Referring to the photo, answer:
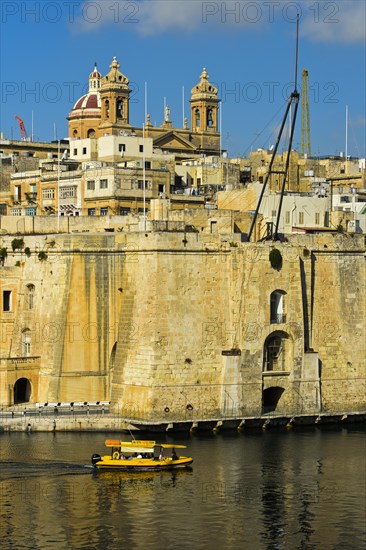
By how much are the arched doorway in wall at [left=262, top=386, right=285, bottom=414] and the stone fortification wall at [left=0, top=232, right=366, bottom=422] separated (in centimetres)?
9

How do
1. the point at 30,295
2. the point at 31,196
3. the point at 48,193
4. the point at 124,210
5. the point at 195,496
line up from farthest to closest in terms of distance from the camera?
the point at 31,196, the point at 48,193, the point at 124,210, the point at 30,295, the point at 195,496

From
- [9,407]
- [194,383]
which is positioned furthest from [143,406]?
[9,407]

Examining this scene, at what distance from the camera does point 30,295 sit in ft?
214

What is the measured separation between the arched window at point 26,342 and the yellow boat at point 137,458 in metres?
11.1

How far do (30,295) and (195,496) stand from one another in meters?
17.9

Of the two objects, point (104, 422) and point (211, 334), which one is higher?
point (211, 334)

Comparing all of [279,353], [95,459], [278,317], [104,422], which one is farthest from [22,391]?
[95,459]

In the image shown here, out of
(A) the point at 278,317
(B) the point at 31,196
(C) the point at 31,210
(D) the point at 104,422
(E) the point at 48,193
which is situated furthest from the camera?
(B) the point at 31,196

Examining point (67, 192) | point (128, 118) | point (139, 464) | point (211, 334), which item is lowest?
point (139, 464)

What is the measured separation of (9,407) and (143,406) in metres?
6.33

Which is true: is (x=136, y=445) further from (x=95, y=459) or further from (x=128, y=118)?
(x=128, y=118)

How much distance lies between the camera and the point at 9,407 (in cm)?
6300

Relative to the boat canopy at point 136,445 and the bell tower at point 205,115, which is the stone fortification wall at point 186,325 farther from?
the bell tower at point 205,115

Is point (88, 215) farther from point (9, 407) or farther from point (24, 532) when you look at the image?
point (24, 532)
